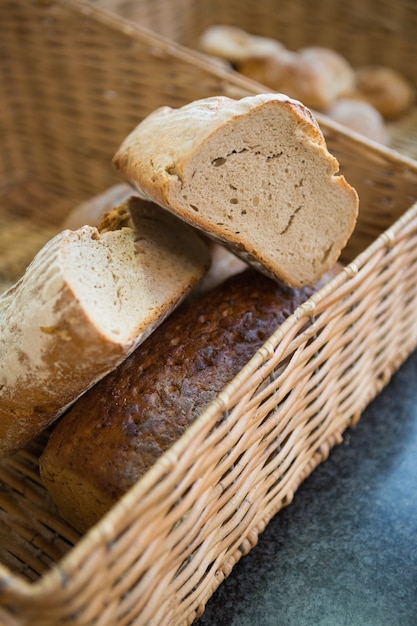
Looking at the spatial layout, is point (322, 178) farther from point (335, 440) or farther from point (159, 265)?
point (335, 440)

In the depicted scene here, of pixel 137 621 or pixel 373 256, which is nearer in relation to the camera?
pixel 137 621

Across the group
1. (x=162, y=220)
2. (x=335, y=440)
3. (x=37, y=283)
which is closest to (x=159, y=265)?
(x=162, y=220)

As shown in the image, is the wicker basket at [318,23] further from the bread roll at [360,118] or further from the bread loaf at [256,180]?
the bread loaf at [256,180]

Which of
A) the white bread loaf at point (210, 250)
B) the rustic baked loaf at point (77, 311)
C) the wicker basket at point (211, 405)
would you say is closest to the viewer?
the wicker basket at point (211, 405)

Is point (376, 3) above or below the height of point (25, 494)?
below

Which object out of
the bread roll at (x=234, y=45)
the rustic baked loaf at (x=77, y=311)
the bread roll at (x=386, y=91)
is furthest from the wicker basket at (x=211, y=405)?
the bread roll at (x=386, y=91)

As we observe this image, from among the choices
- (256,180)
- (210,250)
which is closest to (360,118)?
(210,250)

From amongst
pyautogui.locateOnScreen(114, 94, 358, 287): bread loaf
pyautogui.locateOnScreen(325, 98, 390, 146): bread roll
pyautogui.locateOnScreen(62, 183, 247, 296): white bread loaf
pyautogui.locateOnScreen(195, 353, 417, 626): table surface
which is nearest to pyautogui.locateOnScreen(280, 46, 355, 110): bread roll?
pyautogui.locateOnScreen(325, 98, 390, 146): bread roll
